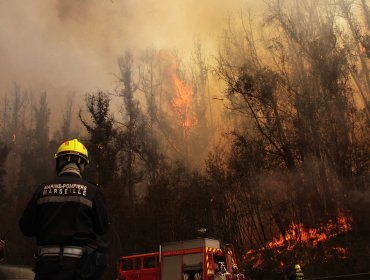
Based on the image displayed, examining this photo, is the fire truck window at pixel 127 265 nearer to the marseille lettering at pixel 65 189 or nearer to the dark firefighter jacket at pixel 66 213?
the dark firefighter jacket at pixel 66 213

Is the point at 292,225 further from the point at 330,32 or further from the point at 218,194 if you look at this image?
the point at 330,32

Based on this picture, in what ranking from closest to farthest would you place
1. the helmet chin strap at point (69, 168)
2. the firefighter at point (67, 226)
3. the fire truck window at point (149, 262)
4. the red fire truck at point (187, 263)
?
the firefighter at point (67, 226)
the helmet chin strap at point (69, 168)
the red fire truck at point (187, 263)
the fire truck window at point (149, 262)

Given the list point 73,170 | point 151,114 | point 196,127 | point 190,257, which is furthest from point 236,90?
point 73,170

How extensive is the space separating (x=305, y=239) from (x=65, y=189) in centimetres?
2025

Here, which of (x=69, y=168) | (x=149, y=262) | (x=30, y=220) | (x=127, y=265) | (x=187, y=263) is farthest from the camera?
(x=127, y=265)

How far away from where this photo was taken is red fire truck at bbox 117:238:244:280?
14.4 metres

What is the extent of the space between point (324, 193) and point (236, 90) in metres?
7.33

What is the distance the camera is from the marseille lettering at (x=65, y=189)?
306cm

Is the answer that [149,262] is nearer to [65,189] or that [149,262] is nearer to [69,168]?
[69,168]

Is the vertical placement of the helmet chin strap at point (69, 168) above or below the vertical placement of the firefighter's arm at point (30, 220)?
above

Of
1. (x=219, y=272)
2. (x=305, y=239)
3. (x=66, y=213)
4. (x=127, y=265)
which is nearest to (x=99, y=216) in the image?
(x=66, y=213)

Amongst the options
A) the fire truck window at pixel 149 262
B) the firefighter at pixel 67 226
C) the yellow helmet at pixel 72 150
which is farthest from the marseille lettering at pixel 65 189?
the fire truck window at pixel 149 262

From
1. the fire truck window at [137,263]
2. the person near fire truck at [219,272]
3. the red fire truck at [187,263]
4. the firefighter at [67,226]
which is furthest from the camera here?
the fire truck window at [137,263]

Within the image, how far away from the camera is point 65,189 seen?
306 cm
